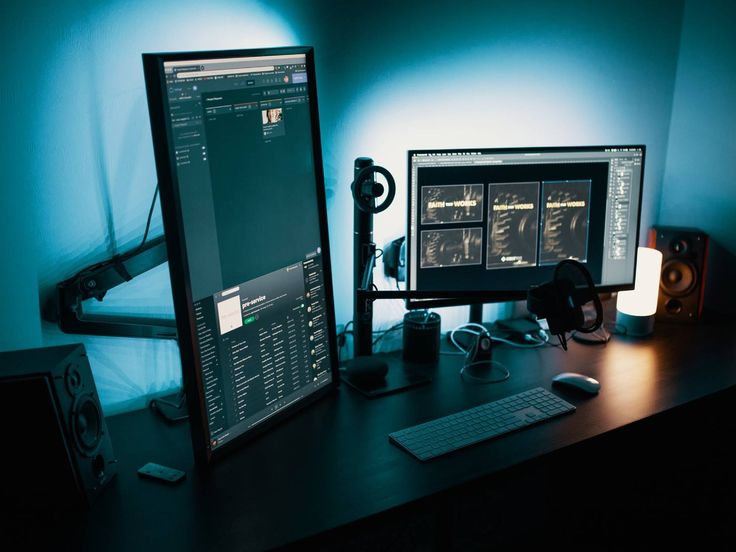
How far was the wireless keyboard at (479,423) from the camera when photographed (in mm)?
1349

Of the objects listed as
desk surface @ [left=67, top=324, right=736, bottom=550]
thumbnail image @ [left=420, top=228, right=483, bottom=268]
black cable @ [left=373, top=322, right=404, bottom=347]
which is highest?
thumbnail image @ [left=420, top=228, right=483, bottom=268]

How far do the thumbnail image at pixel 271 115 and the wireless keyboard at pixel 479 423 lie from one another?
0.66 m

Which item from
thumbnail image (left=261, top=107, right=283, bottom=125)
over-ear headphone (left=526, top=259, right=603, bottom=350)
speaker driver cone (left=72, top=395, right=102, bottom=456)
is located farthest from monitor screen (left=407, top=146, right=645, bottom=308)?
speaker driver cone (left=72, top=395, right=102, bottom=456)

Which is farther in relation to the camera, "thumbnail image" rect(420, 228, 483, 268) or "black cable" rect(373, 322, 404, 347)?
"black cable" rect(373, 322, 404, 347)

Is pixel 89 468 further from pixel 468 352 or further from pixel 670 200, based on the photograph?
pixel 670 200

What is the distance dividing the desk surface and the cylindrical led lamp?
135 mm

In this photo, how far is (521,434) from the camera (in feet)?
4.64

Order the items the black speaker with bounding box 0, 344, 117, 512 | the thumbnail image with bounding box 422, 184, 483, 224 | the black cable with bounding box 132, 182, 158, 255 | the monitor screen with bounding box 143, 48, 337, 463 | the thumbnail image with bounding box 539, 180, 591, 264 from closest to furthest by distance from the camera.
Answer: the black speaker with bounding box 0, 344, 117, 512 < the monitor screen with bounding box 143, 48, 337, 463 < the black cable with bounding box 132, 182, 158, 255 < the thumbnail image with bounding box 422, 184, 483, 224 < the thumbnail image with bounding box 539, 180, 591, 264

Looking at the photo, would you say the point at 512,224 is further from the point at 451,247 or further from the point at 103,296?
the point at 103,296

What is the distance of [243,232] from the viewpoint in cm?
134

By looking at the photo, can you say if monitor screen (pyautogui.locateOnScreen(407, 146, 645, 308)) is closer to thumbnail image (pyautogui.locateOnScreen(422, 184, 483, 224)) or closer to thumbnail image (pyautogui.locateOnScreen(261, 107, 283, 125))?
thumbnail image (pyautogui.locateOnScreen(422, 184, 483, 224))

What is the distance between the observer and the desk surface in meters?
1.12

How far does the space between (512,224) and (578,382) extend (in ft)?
1.42

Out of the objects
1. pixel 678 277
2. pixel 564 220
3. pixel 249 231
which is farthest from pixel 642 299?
pixel 249 231
